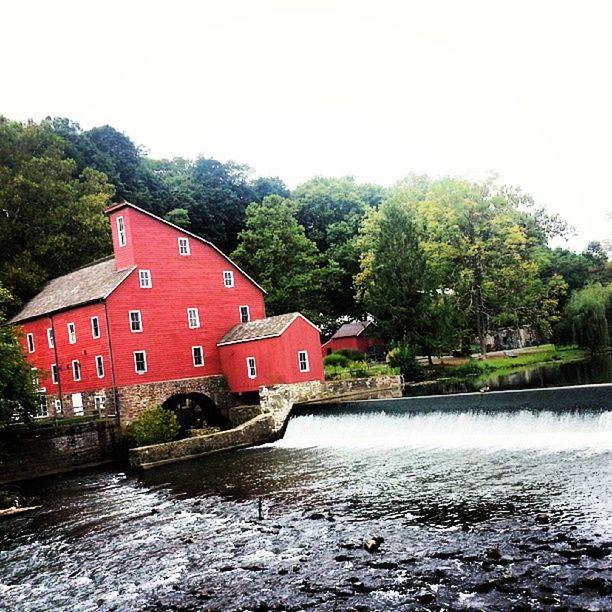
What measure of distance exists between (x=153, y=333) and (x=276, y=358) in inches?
254

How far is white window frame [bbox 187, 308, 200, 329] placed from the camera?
33566 millimetres

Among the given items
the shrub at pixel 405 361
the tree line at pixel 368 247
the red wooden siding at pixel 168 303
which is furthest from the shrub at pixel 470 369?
the red wooden siding at pixel 168 303

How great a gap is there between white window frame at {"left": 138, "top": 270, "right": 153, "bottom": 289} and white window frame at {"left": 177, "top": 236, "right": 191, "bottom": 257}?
2.39 meters

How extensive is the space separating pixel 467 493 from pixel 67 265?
117ft

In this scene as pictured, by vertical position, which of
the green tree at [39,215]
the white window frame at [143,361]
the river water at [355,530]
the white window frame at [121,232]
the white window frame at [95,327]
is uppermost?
the green tree at [39,215]

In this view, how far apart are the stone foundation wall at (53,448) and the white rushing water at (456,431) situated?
25.7ft

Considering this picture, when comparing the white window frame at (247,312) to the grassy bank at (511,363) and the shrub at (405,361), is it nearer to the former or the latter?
the shrub at (405,361)

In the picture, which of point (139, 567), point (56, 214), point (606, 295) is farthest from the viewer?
point (606, 295)

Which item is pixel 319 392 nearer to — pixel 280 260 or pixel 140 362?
pixel 140 362

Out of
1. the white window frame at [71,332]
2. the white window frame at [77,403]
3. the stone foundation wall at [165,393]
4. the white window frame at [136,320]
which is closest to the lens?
the stone foundation wall at [165,393]

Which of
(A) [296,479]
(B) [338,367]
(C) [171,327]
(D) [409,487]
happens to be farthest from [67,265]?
(D) [409,487]

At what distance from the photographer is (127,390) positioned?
30.1 meters

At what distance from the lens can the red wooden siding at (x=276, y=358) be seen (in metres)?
30.9

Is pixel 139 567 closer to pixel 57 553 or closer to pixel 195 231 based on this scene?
pixel 57 553
